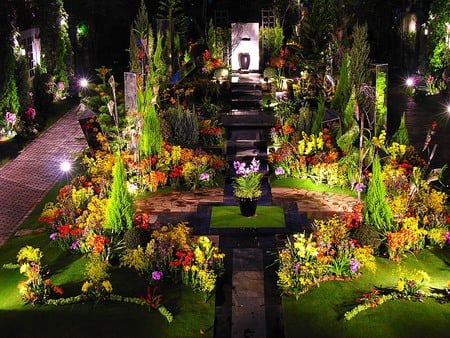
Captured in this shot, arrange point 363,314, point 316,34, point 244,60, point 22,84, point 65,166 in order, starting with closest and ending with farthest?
point 363,314, point 65,166, point 22,84, point 316,34, point 244,60

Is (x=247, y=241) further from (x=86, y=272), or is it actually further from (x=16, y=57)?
(x=16, y=57)

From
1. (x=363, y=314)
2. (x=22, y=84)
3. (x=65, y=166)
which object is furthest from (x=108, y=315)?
(x=22, y=84)

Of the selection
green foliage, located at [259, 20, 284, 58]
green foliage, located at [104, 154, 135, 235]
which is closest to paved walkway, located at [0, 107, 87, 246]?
green foliage, located at [104, 154, 135, 235]

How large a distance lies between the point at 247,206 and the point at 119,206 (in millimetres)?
2399

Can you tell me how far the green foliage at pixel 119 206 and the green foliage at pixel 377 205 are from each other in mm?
3664

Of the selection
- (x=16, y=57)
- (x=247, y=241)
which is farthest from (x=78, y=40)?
(x=247, y=241)

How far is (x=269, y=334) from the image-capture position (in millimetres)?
8453

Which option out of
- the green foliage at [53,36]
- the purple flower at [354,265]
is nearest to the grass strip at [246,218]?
the purple flower at [354,265]

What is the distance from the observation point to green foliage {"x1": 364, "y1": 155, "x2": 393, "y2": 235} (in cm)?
1036

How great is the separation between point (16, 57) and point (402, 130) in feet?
37.8

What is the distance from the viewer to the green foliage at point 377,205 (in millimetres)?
10359

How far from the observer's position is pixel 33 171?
52.2ft

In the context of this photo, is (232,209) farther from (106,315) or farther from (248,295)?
(106,315)

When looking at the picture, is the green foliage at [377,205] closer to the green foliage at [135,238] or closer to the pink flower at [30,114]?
the green foliage at [135,238]
